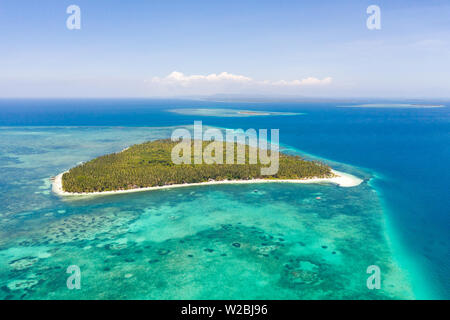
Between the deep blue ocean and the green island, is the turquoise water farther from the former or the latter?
the green island

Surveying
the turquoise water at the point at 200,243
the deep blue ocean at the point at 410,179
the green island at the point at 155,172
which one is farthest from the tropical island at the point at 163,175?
the deep blue ocean at the point at 410,179

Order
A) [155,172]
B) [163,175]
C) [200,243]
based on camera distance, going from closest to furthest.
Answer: [200,243], [163,175], [155,172]

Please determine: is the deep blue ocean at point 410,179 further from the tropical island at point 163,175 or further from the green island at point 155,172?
the green island at point 155,172

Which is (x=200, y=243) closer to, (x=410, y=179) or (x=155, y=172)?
(x=155, y=172)

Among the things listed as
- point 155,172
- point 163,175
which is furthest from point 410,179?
point 155,172

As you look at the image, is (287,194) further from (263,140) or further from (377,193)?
(263,140)
